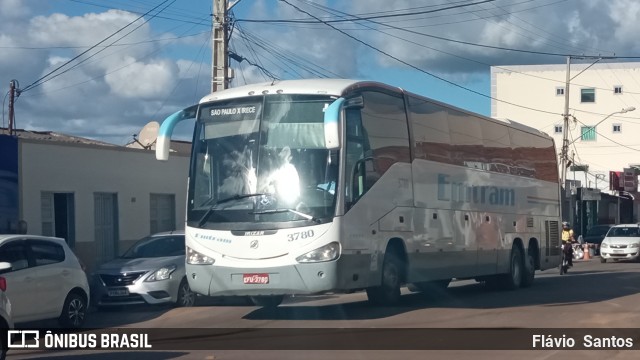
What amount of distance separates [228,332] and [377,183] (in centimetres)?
359

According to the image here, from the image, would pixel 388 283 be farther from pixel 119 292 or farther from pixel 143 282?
pixel 119 292

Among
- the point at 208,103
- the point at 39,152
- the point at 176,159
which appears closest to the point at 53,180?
the point at 39,152

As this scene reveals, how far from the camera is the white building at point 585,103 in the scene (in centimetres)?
7538

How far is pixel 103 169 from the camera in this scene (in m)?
25.6

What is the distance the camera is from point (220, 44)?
2566cm

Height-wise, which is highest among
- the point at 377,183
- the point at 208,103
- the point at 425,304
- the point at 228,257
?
the point at 208,103

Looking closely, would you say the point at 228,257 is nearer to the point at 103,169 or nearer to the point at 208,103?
the point at 208,103

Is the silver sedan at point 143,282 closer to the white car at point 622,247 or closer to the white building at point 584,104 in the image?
the white car at point 622,247

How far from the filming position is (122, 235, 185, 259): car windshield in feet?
66.0

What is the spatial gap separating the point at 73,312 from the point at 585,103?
66.0m

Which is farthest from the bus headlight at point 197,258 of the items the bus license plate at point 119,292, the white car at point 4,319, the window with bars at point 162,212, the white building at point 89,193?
the window with bars at point 162,212

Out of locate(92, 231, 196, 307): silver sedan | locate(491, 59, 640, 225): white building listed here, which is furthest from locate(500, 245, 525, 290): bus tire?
locate(491, 59, 640, 225): white building

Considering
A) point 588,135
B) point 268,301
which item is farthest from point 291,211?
point 588,135

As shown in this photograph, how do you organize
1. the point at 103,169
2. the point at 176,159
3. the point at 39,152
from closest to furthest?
the point at 39,152 → the point at 103,169 → the point at 176,159
